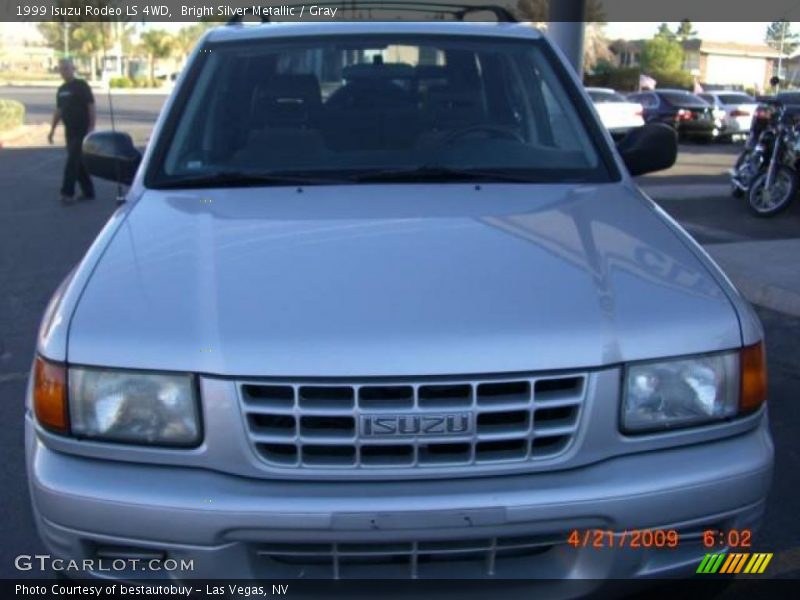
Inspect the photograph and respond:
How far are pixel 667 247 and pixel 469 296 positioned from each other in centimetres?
79

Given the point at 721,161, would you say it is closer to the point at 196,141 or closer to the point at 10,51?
the point at 196,141

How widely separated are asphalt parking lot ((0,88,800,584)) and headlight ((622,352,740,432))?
3.32ft

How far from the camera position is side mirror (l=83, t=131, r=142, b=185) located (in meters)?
4.02

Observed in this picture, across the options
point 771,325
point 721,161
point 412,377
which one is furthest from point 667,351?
point 721,161

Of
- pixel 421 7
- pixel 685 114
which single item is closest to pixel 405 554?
pixel 421 7

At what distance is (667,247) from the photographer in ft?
9.68

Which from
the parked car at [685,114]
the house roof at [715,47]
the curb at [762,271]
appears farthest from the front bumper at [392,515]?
the house roof at [715,47]

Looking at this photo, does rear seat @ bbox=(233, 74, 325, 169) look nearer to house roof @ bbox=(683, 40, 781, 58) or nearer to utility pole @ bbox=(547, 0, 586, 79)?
utility pole @ bbox=(547, 0, 586, 79)

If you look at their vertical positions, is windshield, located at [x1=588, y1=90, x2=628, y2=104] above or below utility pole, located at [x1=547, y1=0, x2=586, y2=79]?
below

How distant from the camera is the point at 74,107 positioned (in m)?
12.2

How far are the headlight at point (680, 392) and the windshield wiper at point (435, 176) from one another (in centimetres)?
118

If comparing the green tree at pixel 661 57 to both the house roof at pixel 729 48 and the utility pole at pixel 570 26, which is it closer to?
the house roof at pixel 729 48

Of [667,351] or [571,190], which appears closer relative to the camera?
[667,351]

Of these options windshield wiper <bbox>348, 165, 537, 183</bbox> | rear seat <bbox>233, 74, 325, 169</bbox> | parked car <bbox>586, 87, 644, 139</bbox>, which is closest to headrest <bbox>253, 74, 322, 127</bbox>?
rear seat <bbox>233, 74, 325, 169</bbox>
